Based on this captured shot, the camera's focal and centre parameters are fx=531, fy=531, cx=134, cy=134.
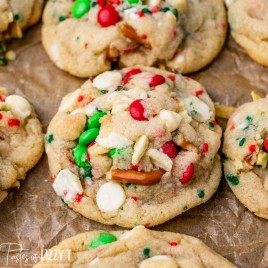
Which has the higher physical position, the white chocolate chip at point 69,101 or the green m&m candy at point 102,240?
the white chocolate chip at point 69,101

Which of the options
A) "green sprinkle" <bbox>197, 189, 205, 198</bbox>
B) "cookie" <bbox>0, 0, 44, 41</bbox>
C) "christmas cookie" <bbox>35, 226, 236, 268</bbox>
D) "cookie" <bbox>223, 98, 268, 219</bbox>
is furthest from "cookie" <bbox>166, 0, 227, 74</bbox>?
"christmas cookie" <bbox>35, 226, 236, 268</bbox>

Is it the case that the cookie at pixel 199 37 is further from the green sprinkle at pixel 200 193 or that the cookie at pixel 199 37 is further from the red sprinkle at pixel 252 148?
the green sprinkle at pixel 200 193

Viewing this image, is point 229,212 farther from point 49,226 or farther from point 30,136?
point 30,136

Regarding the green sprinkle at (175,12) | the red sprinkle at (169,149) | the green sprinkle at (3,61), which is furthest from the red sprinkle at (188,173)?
the green sprinkle at (3,61)

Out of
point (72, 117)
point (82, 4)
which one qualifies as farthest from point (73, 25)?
point (72, 117)

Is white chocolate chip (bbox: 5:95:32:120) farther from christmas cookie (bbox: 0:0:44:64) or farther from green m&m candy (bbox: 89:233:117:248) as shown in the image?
green m&m candy (bbox: 89:233:117:248)

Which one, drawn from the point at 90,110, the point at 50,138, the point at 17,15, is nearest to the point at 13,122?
the point at 50,138
